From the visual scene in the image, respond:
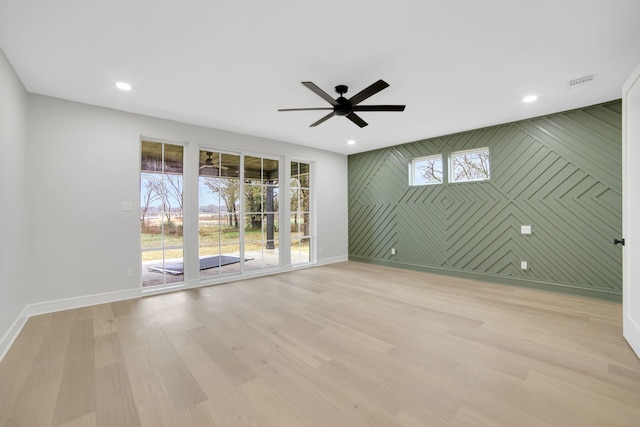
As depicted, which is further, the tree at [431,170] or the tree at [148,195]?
the tree at [431,170]

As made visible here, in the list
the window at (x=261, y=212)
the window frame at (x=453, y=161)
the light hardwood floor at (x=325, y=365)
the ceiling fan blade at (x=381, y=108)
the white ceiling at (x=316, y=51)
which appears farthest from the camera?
the window at (x=261, y=212)

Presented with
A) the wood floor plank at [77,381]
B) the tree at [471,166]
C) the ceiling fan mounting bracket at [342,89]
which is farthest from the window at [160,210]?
the tree at [471,166]

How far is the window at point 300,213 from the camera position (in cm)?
582

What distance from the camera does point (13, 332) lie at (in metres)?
2.56

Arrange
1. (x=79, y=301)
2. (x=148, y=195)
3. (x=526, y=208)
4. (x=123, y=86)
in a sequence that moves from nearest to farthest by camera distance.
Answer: (x=123, y=86) → (x=79, y=301) → (x=148, y=195) → (x=526, y=208)

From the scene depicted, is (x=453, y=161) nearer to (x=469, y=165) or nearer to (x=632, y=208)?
(x=469, y=165)

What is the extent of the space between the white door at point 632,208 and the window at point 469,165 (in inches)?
87.9

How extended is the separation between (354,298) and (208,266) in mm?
2707

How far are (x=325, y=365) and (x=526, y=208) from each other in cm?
402

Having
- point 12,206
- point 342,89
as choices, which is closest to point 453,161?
point 342,89

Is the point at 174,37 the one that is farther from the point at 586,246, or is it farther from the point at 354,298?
the point at 586,246

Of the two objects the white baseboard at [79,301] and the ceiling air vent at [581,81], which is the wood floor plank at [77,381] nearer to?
the white baseboard at [79,301]

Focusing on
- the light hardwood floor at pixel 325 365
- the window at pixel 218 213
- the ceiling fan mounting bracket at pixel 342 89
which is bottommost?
the light hardwood floor at pixel 325 365

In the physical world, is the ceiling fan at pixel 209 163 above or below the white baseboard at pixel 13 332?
above
